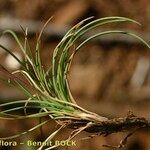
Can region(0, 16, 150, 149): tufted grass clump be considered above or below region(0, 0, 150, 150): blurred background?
below

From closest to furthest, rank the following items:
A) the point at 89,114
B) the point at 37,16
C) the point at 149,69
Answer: the point at 89,114
the point at 149,69
the point at 37,16

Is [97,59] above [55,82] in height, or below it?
above

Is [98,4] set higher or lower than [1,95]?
higher

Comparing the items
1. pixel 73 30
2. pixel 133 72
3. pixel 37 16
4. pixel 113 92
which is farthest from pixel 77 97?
pixel 73 30

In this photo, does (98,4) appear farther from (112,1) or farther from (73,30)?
(73,30)

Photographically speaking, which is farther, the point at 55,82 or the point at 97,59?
the point at 97,59

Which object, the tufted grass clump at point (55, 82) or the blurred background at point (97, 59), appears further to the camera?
the blurred background at point (97, 59)

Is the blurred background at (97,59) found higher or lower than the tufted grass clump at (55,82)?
higher

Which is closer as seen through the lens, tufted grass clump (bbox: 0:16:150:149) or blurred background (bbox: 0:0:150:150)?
tufted grass clump (bbox: 0:16:150:149)
